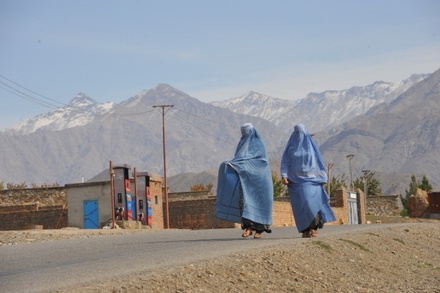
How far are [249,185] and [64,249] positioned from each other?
3416 millimetres

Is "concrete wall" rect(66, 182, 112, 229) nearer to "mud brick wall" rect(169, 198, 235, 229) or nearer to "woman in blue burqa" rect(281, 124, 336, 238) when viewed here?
"mud brick wall" rect(169, 198, 235, 229)

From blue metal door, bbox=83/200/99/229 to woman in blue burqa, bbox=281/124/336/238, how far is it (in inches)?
873

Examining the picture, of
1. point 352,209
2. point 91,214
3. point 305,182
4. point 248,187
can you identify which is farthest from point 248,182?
point 352,209

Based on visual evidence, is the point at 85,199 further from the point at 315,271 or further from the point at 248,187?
the point at 315,271

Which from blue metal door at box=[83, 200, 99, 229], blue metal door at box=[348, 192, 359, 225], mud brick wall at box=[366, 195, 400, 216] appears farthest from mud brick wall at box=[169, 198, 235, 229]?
mud brick wall at box=[366, 195, 400, 216]

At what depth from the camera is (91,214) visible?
40.4 m

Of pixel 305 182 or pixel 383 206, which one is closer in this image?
pixel 305 182

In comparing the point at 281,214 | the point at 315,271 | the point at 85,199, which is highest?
the point at 85,199

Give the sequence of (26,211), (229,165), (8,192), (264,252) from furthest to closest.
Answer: (8,192), (26,211), (229,165), (264,252)

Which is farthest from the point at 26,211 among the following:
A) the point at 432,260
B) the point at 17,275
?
the point at 17,275

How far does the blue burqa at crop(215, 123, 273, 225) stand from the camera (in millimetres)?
18172

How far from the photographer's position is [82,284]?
10.8m

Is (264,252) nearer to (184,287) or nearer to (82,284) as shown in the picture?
(184,287)

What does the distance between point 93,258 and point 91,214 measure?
85.8 ft
